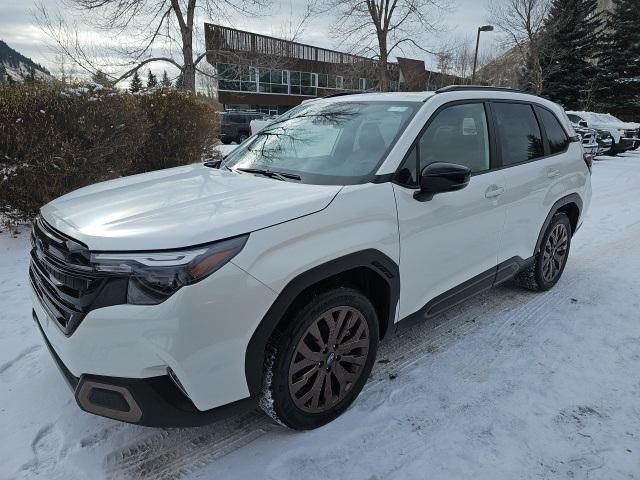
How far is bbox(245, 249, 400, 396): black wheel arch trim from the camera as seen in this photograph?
2.08 meters

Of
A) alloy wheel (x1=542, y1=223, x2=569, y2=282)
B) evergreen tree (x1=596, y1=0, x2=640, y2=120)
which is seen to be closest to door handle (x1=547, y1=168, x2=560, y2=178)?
alloy wheel (x1=542, y1=223, x2=569, y2=282)

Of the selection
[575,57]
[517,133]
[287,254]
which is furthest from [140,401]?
[575,57]

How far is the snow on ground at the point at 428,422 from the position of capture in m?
2.27

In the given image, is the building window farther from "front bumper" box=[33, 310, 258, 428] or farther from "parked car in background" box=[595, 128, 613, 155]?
"front bumper" box=[33, 310, 258, 428]

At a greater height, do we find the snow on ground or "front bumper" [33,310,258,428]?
"front bumper" [33,310,258,428]

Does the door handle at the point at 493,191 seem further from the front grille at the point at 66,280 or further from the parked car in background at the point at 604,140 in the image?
the parked car in background at the point at 604,140

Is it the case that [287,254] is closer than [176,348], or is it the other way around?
[176,348]

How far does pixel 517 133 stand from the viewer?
12.2ft

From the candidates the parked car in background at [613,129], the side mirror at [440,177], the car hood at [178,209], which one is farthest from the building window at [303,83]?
the side mirror at [440,177]

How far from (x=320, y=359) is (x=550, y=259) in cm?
291

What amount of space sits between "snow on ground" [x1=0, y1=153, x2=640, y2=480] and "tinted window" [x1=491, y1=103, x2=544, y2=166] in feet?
4.41

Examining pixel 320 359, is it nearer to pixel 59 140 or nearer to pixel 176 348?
pixel 176 348

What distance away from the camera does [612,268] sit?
16.4ft

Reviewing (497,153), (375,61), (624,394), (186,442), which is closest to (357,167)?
(497,153)
